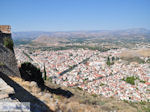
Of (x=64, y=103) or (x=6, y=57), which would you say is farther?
(x=6, y=57)

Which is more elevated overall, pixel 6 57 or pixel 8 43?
pixel 8 43

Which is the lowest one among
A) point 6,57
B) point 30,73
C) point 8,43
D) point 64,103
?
point 30,73

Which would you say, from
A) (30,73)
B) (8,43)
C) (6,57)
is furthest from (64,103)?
(30,73)

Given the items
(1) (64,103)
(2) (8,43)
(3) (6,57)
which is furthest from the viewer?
(2) (8,43)

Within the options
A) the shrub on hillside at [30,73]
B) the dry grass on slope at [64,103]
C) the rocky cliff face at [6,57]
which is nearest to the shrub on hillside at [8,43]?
the rocky cliff face at [6,57]

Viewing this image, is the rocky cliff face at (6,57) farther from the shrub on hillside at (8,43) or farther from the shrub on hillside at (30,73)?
the shrub on hillside at (30,73)

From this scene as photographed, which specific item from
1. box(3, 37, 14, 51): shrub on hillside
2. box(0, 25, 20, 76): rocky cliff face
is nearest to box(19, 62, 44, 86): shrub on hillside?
box(0, 25, 20, 76): rocky cliff face

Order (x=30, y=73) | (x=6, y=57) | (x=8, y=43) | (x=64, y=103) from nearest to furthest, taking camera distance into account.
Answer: (x=64, y=103), (x=6, y=57), (x=8, y=43), (x=30, y=73)

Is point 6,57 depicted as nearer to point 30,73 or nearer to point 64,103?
point 64,103

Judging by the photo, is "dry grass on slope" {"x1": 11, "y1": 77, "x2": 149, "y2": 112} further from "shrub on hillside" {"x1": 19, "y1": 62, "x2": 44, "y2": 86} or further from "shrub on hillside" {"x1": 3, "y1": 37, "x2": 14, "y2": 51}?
"shrub on hillside" {"x1": 19, "y1": 62, "x2": 44, "y2": 86}
